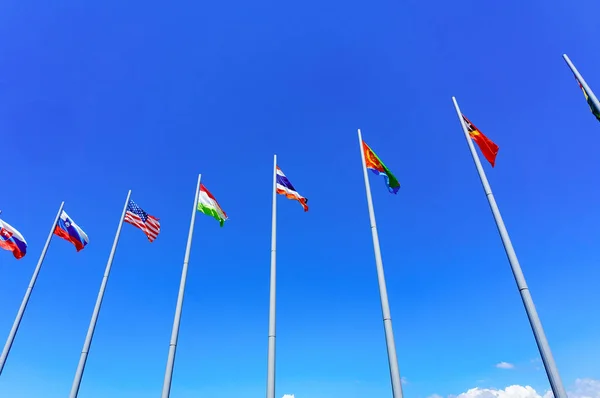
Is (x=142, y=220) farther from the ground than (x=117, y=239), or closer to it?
farther from the ground

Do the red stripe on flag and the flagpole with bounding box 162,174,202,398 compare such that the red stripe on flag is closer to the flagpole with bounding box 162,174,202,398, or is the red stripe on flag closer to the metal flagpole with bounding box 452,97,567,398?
the flagpole with bounding box 162,174,202,398

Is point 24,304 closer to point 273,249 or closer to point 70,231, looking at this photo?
point 70,231

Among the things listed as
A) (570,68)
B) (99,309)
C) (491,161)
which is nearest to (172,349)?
(99,309)

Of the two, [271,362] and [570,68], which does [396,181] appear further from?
[271,362]

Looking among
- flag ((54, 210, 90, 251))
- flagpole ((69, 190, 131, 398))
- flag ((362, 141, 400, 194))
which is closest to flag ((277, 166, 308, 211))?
flag ((362, 141, 400, 194))

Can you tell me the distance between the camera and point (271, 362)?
38.1ft

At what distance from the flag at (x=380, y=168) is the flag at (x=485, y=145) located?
3691 mm

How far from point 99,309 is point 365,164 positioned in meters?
13.7

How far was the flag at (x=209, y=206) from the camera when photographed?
18828 millimetres

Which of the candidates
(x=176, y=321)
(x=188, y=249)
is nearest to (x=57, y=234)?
(x=188, y=249)

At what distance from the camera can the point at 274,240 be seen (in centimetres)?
1526

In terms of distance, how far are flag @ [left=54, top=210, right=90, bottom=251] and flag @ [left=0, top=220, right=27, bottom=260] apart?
2753mm

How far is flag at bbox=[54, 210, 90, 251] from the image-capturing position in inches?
826

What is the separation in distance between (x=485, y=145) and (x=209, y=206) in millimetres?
13584
